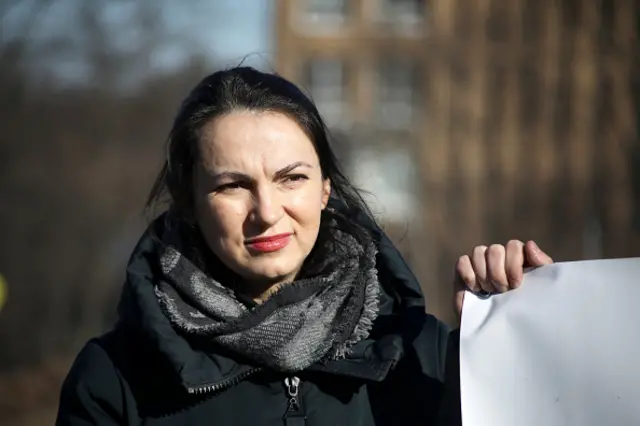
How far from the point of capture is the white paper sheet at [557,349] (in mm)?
2111

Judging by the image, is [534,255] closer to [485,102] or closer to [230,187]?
[230,187]

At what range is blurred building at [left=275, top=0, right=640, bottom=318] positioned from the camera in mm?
36688

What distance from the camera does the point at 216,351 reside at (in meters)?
2.28

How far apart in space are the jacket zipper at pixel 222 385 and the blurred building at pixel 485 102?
3336 centimetres

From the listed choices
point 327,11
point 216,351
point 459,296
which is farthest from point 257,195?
point 327,11

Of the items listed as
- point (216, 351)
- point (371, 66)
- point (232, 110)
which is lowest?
point (371, 66)

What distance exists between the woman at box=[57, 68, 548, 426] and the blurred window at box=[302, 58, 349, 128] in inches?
1400

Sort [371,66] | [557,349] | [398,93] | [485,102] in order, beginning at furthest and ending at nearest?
[371,66] < [398,93] < [485,102] < [557,349]

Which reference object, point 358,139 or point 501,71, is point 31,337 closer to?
point 358,139

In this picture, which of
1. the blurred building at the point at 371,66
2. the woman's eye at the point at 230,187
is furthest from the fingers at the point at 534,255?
the blurred building at the point at 371,66

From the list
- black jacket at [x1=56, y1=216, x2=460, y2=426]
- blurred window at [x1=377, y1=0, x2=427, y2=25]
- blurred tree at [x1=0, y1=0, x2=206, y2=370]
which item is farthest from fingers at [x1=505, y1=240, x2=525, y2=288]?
blurred window at [x1=377, y1=0, x2=427, y2=25]

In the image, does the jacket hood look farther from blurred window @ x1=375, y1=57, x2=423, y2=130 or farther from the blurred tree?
blurred window @ x1=375, y1=57, x2=423, y2=130

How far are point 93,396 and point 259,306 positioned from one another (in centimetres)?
39

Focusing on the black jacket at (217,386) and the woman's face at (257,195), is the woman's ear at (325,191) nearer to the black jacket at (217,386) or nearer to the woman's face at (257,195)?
the woman's face at (257,195)
